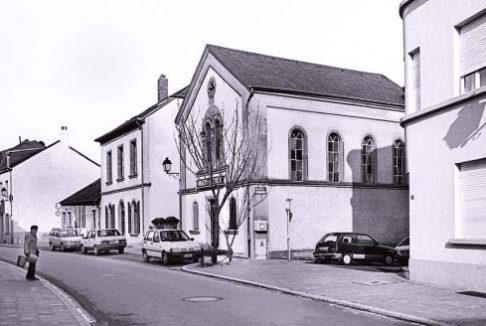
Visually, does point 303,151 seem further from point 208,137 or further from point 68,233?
point 68,233

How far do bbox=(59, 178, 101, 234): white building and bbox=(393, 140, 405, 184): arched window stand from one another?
24.9m

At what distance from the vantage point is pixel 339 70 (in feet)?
109

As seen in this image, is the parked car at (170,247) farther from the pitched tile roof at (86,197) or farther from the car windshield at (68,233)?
the pitched tile roof at (86,197)

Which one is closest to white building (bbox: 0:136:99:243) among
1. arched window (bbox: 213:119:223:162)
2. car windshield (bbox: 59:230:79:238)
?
car windshield (bbox: 59:230:79:238)

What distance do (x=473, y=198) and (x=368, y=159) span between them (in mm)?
15821

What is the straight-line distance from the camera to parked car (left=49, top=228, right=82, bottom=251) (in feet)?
123

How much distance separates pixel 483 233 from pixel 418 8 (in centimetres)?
633

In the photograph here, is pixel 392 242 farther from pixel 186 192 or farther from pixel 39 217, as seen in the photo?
pixel 39 217

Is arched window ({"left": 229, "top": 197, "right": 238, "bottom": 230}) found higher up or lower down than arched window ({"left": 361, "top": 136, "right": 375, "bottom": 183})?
lower down

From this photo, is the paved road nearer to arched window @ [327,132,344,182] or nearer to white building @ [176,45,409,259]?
white building @ [176,45,409,259]

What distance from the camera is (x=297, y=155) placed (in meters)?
27.3

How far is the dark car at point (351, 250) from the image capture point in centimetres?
2345

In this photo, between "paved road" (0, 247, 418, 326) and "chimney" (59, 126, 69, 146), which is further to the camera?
"chimney" (59, 126, 69, 146)

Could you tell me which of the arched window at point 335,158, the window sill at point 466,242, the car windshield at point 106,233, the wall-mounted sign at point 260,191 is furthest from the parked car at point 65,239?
the window sill at point 466,242
